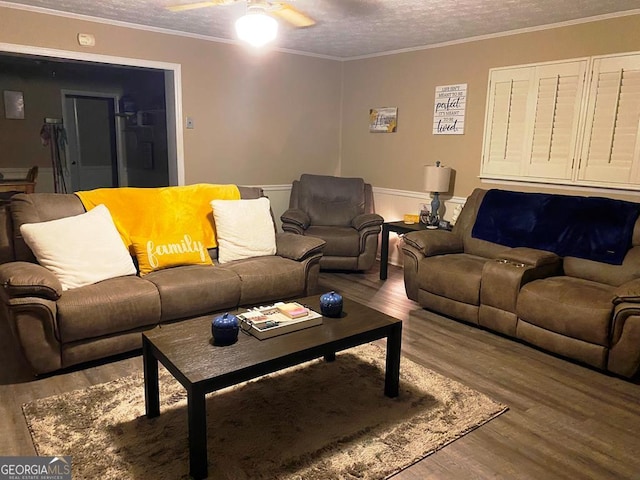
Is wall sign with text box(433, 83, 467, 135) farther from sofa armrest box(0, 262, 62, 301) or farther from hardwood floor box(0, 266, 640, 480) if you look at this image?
sofa armrest box(0, 262, 62, 301)

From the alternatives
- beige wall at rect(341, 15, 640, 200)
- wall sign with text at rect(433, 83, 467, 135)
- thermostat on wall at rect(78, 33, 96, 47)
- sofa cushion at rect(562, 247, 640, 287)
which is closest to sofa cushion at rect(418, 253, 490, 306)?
sofa cushion at rect(562, 247, 640, 287)

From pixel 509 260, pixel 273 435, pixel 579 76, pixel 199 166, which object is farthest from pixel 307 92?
pixel 273 435

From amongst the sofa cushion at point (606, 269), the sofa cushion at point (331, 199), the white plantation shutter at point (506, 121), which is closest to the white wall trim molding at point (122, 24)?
the sofa cushion at point (331, 199)

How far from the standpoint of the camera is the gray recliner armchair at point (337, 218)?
15.9ft

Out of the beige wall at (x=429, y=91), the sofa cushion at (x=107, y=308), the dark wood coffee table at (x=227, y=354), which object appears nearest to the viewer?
the dark wood coffee table at (x=227, y=354)

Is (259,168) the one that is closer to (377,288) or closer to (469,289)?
(377,288)

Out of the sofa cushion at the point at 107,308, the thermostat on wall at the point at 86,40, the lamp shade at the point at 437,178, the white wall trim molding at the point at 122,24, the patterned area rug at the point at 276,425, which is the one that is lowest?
the patterned area rug at the point at 276,425

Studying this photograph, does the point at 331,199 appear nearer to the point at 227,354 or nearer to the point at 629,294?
the point at 629,294

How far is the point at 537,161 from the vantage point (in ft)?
13.6

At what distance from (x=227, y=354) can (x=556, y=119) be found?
3.41m

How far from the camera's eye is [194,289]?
122 inches

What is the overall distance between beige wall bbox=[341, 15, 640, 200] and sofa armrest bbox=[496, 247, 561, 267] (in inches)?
33.4

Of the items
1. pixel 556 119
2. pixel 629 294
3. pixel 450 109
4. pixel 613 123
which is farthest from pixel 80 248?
pixel 613 123

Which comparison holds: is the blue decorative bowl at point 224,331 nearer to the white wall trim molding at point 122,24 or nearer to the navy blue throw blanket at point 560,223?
the navy blue throw blanket at point 560,223
